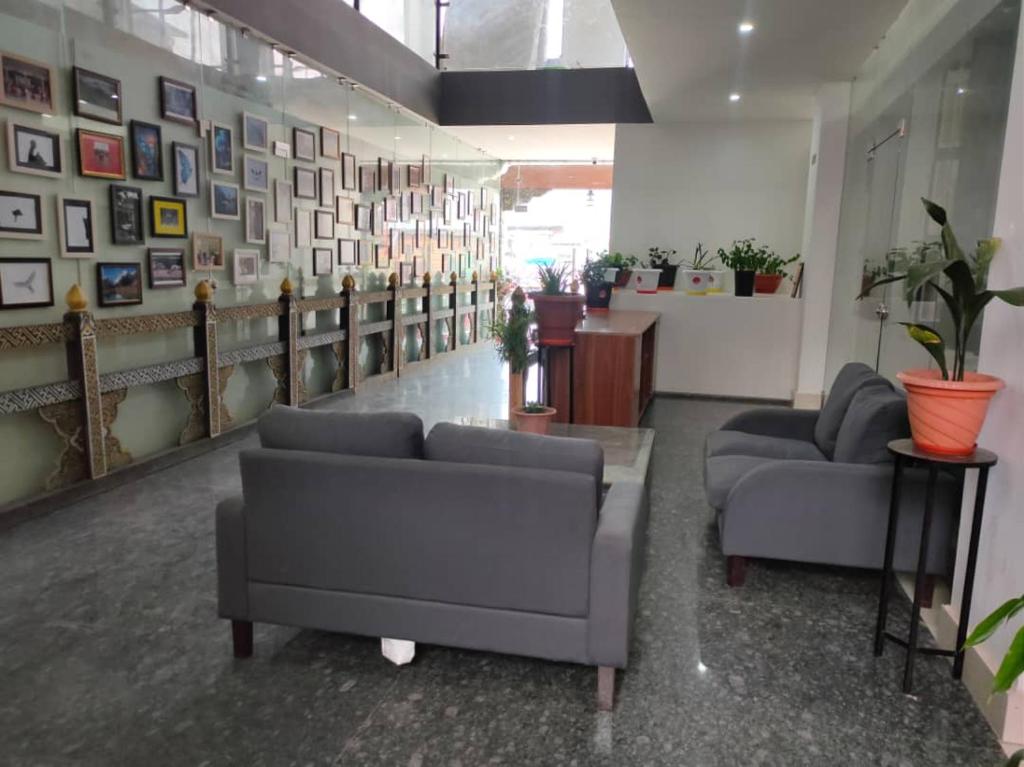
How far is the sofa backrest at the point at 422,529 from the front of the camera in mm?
2238

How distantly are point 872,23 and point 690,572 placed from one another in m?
3.94

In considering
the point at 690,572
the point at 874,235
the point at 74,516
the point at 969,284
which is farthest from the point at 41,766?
the point at 874,235

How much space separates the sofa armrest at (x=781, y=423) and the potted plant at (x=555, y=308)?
1.36 meters

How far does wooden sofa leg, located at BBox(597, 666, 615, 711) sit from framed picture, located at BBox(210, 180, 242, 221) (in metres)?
4.36

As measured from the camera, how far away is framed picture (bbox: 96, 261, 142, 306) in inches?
171

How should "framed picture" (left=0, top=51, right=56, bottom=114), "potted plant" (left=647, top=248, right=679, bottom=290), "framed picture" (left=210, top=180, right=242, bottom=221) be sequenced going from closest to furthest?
"framed picture" (left=0, top=51, right=56, bottom=114)
"framed picture" (left=210, top=180, right=242, bottom=221)
"potted plant" (left=647, top=248, right=679, bottom=290)

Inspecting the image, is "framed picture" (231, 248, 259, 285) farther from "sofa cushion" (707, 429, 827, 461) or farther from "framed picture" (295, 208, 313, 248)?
"sofa cushion" (707, 429, 827, 461)

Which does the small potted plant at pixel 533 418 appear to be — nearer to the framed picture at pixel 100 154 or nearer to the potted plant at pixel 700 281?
the framed picture at pixel 100 154

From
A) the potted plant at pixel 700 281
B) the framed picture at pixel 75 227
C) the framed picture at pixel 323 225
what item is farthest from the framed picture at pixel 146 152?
the potted plant at pixel 700 281

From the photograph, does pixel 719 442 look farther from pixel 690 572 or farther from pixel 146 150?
pixel 146 150

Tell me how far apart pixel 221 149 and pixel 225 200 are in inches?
14.0

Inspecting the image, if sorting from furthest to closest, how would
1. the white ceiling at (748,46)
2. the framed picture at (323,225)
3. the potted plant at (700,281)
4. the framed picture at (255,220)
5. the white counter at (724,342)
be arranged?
the potted plant at (700,281)
the white counter at (724,342)
the framed picture at (323,225)
the framed picture at (255,220)
the white ceiling at (748,46)

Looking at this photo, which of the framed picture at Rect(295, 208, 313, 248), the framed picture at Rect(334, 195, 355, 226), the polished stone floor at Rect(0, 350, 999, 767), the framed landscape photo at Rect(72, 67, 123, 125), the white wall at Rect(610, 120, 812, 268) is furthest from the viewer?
the white wall at Rect(610, 120, 812, 268)

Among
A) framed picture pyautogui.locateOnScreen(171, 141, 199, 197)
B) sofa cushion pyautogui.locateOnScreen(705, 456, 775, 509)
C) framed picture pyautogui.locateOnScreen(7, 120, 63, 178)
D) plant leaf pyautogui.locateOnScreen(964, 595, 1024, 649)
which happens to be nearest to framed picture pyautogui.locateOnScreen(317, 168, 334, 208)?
framed picture pyautogui.locateOnScreen(171, 141, 199, 197)
